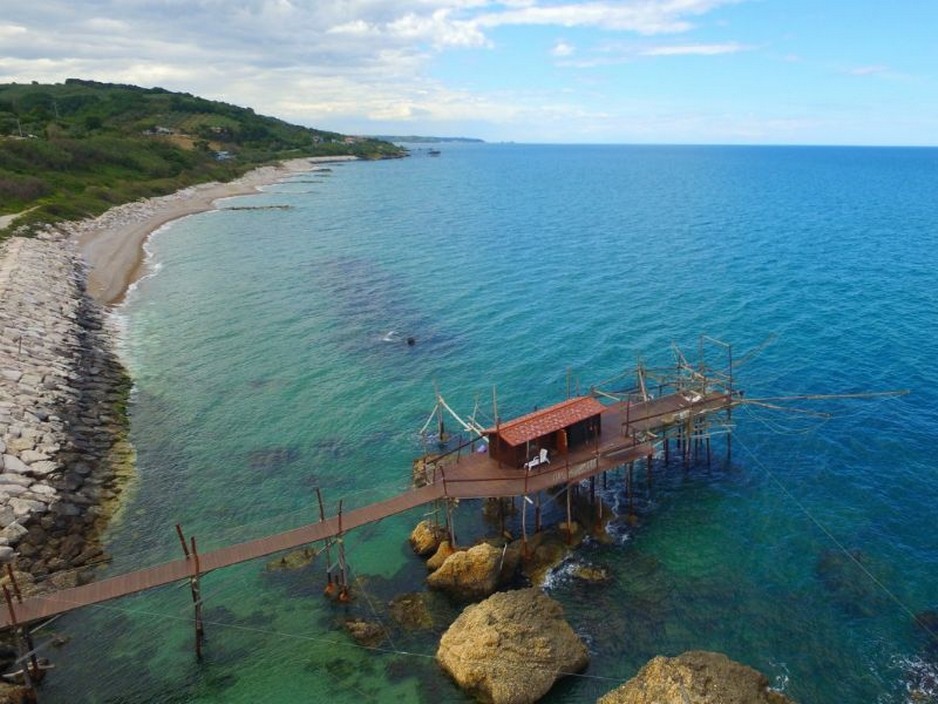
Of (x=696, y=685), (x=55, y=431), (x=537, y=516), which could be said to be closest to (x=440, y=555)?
(x=537, y=516)

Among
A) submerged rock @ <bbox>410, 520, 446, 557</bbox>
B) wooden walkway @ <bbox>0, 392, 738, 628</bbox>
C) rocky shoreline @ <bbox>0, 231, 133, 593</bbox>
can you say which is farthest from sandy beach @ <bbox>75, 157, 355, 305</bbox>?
submerged rock @ <bbox>410, 520, 446, 557</bbox>

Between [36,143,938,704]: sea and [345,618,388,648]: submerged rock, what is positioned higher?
[36,143,938,704]: sea

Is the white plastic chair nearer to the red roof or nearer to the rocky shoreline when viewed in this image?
the red roof

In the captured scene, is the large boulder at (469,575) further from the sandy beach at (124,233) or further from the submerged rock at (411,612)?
the sandy beach at (124,233)

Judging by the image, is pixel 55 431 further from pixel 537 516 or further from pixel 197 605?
pixel 537 516

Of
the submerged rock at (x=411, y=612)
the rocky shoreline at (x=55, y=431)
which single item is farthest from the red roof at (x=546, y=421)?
the rocky shoreline at (x=55, y=431)

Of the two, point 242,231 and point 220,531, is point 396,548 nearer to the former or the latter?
point 220,531
